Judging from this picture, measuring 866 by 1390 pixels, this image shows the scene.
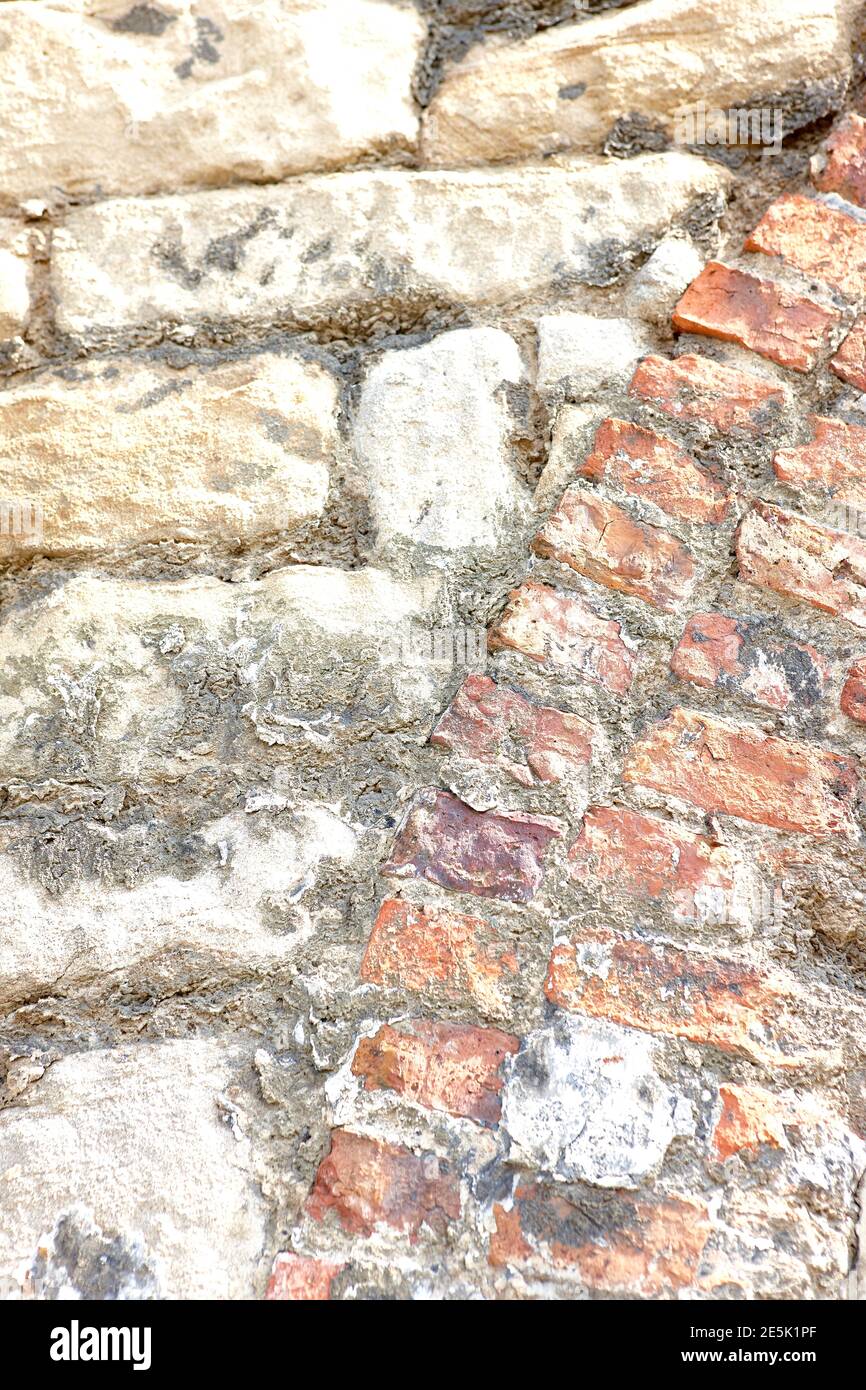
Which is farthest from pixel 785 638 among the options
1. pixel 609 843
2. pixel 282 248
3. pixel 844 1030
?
pixel 282 248

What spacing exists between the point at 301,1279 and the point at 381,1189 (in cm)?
10

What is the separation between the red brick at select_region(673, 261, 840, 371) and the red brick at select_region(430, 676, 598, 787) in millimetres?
540

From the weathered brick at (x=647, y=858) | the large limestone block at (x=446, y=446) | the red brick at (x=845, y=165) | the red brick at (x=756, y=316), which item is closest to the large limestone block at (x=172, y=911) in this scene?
the weathered brick at (x=647, y=858)

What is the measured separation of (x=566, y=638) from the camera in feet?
4.00

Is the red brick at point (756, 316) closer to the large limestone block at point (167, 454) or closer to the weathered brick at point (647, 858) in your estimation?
the large limestone block at point (167, 454)

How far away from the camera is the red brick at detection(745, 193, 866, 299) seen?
1343 mm

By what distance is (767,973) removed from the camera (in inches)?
42.4

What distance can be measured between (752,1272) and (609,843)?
412 mm

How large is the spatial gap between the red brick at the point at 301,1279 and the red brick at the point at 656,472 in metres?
0.88

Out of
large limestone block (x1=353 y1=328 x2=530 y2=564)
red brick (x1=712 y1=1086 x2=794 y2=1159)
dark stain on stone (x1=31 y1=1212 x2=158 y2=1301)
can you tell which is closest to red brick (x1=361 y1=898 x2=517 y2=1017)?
red brick (x1=712 y1=1086 x2=794 y2=1159)

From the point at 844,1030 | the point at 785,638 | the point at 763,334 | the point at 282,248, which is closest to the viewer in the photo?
the point at 844,1030

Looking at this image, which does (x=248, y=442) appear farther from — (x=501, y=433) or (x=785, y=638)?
(x=785, y=638)

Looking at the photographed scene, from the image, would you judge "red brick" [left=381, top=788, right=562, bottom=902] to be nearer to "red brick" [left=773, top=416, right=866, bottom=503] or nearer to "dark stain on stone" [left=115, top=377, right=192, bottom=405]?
"red brick" [left=773, top=416, right=866, bottom=503]

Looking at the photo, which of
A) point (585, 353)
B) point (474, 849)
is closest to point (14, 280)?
point (585, 353)
